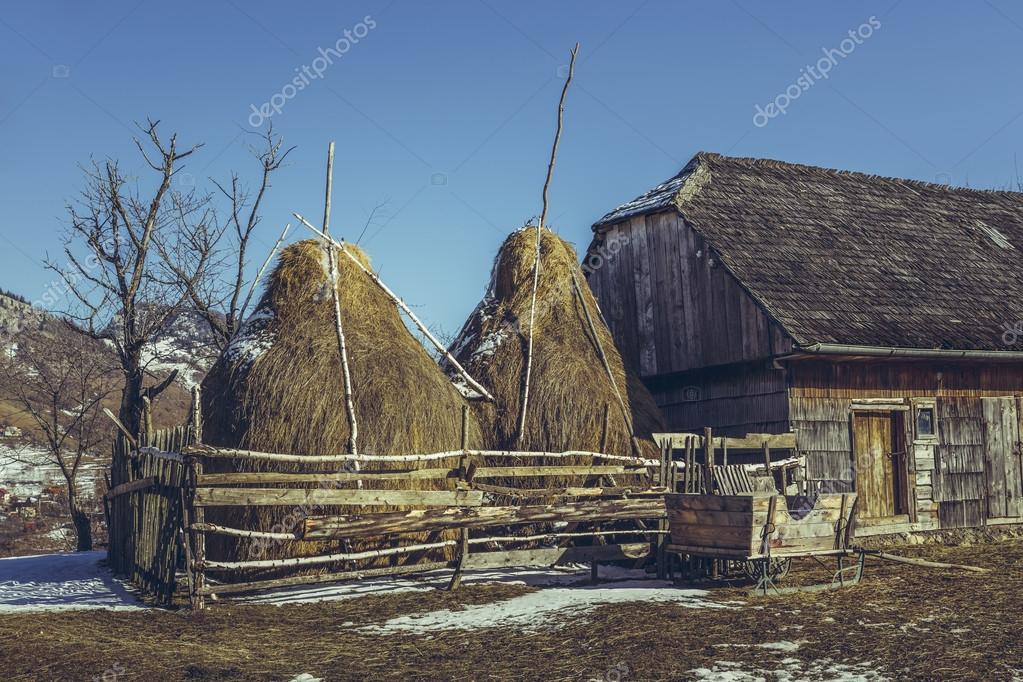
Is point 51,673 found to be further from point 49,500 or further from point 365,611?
point 49,500

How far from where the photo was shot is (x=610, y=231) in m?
17.4

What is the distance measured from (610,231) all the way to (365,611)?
966 cm

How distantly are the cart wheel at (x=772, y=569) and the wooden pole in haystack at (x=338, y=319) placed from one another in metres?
4.33

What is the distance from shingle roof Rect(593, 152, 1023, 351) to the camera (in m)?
14.4

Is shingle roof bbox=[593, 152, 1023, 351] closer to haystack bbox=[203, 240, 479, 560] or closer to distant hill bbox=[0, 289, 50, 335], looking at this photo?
haystack bbox=[203, 240, 479, 560]

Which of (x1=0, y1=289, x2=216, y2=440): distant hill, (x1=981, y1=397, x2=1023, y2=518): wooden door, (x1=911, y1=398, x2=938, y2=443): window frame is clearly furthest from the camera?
(x1=0, y1=289, x2=216, y2=440): distant hill

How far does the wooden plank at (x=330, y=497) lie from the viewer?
9445 millimetres

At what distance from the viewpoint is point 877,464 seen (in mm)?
14531

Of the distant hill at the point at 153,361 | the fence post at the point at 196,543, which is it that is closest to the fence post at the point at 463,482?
the fence post at the point at 196,543

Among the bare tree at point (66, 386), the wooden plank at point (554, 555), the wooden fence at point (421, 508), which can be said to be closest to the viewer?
the wooden fence at point (421, 508)

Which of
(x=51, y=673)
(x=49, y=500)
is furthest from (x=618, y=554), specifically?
(x=49, y=500)

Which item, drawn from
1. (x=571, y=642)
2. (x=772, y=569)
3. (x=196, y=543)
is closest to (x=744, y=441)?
(x=772, y=569)

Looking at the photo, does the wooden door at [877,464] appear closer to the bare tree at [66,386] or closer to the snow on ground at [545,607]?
the snow on ground at [545,607]

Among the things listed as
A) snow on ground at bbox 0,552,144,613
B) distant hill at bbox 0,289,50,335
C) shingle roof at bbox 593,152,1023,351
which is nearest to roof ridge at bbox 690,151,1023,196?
shingle roof at bbox 593,152,1023,351
